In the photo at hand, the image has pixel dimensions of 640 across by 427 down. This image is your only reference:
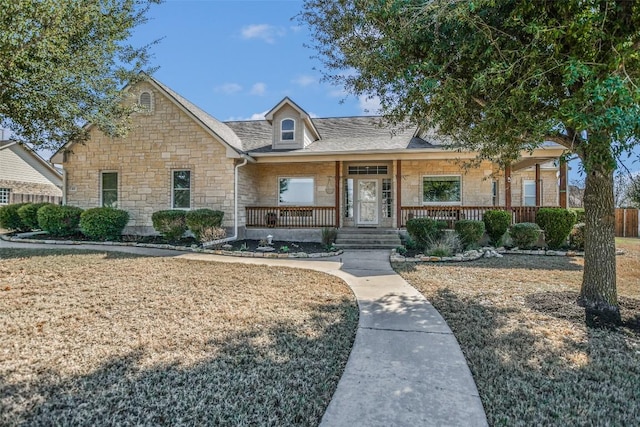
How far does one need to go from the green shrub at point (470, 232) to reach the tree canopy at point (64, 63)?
11.1 m

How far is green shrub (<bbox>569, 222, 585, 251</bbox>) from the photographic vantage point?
37.0 ft

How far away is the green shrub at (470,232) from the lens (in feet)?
36.6

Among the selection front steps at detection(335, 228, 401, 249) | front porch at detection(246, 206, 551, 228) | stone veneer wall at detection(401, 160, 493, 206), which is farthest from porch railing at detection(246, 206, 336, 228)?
stone veneer wall at detection(401, 160, 493, 206)

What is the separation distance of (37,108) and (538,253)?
1400 cm

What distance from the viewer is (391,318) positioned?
4648mm

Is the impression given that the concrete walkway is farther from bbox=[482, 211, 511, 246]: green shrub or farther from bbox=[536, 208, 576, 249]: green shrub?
bbox=[536, 208, 576, 249]: green shrub

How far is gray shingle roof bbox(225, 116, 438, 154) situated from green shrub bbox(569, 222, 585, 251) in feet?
18.1

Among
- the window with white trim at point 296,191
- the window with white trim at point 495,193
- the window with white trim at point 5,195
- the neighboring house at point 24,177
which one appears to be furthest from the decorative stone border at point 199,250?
the window with white trim at point 5,195

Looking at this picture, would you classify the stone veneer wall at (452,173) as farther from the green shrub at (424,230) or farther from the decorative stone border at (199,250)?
the decorative stone border at (199,250)

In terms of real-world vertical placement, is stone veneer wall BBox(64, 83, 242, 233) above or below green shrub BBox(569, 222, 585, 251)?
above

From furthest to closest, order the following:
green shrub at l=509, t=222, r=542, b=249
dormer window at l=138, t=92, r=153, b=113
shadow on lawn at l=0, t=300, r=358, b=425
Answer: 1. dormer window at l=138, t=92, r=153, b=113
2. green shrub at l=509, t=222, r=542, b=249
3. shadow on lawn at l=0, t=300, r=358, b=425

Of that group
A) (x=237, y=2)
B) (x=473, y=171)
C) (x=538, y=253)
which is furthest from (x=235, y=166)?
(x=538, y=253)

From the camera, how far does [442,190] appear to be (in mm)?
14469

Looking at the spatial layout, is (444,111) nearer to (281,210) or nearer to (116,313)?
(116,313)
